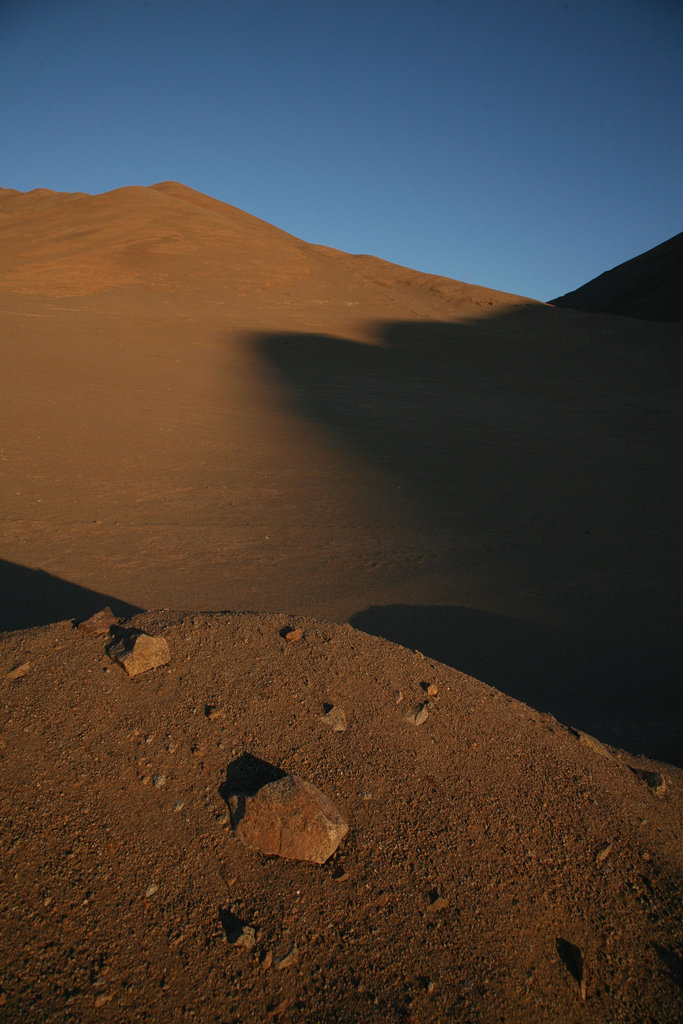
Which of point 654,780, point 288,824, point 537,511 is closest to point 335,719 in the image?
point 288,824

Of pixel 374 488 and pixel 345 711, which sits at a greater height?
pixel 345 711

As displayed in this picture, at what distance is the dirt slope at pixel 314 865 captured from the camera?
4.94 feet

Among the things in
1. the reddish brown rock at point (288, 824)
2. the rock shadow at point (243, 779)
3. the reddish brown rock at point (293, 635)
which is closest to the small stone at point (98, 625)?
the reddish brown rock at point (293, 635)

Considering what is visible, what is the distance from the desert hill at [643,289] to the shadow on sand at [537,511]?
32052 mm

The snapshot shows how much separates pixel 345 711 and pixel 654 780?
1.27 metres

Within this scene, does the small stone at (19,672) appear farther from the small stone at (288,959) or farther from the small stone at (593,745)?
the small stone at (593,745)

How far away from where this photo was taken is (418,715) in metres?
2.31

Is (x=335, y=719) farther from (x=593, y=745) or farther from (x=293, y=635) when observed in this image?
(x=593, y=745)

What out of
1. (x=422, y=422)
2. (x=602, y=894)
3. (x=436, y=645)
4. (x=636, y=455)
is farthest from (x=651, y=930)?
(x=422, y=422)

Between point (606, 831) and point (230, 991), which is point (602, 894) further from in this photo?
point (230, 991)

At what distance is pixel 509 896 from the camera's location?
1755 millimetres

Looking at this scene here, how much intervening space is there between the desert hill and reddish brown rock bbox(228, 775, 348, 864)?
46.3 m

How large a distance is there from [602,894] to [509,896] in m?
0.30

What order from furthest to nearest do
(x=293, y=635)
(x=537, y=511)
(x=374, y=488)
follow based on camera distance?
1. (x=374, y=488)
2. (x=537, y=511)
3. (x=293, y=635)
